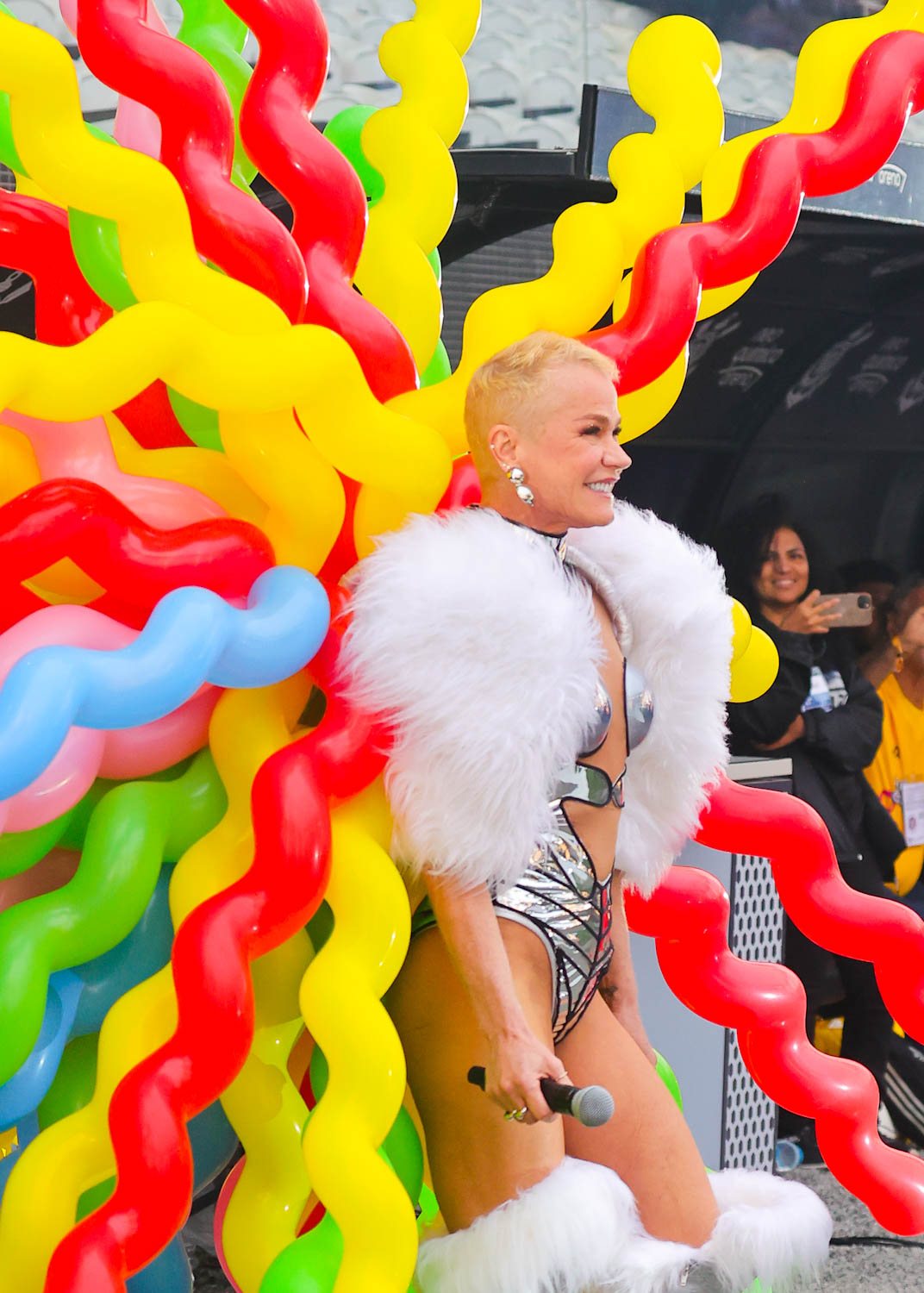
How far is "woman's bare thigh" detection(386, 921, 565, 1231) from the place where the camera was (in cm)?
172

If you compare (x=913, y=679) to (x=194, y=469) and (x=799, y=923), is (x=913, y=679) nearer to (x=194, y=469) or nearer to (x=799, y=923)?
(x=799, y=923)

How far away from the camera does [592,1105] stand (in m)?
1.52

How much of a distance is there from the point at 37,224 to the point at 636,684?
988 millimetres

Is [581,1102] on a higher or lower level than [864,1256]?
higher

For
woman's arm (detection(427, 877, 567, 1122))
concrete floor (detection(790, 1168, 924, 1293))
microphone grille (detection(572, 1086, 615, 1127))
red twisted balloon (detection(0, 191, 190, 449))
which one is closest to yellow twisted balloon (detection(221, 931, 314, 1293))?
woman's arm (detection(427, 877, 567, 1122))

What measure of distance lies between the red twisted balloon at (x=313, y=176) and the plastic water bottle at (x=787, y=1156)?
8.15 feet

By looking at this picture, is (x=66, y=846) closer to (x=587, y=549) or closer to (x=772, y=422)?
(x=587, y=549)

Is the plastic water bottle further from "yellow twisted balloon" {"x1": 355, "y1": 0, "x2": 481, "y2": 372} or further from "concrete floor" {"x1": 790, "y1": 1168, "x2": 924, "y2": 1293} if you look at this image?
"yellow twisted balloon" {"x1": 355, "y1": 0, "x2": 481, "y2": 372}

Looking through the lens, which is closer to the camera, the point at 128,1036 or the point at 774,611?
the point at 128,1036

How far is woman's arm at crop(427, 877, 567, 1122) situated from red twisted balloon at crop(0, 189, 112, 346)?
0.92m

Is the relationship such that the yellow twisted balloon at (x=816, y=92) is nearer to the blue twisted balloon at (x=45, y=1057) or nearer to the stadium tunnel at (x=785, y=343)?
the stadium tunnel at (x=785, y=343)

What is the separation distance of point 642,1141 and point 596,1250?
0.62 feet

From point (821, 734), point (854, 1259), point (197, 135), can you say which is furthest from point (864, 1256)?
point (197, 135)

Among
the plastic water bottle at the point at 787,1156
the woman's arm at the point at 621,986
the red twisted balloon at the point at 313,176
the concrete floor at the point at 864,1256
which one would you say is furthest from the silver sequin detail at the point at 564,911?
the plastic water bottle at the point at 787,1156
